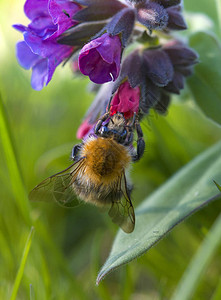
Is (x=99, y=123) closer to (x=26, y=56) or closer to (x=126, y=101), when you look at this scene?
(x=126, y=101)

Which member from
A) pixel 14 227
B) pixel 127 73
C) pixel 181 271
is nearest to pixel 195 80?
pixel 127 73

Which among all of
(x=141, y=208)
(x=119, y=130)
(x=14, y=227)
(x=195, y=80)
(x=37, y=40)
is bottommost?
(x=14, y=227)

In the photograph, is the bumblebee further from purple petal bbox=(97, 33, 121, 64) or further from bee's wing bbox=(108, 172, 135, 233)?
purple petal bbox=(97, 33, 121, 64)

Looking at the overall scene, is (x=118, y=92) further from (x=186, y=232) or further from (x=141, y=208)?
(x=186, y=232)

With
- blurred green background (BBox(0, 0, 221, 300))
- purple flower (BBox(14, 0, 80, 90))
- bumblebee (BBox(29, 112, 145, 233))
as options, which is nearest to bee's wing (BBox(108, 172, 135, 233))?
bumblebee (BBox(29, 112, 145, 233))

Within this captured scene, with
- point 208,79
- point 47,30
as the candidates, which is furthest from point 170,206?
point 47,30

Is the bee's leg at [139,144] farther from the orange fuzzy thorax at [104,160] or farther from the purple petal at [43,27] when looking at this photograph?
the purple petal at [43,27]

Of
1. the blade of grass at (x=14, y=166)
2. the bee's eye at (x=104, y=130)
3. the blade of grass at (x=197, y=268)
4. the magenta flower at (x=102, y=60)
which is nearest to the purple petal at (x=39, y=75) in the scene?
the blade of grass at (x=14, y=166)
